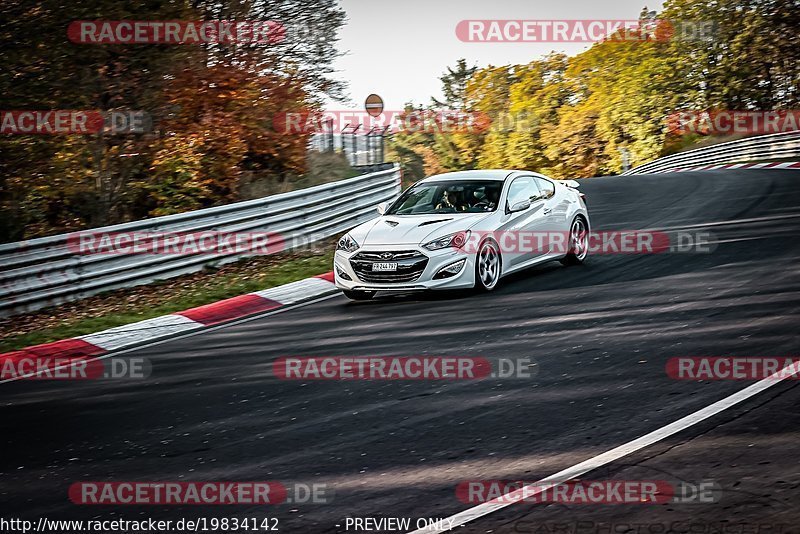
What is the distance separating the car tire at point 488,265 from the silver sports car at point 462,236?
0.04 feet

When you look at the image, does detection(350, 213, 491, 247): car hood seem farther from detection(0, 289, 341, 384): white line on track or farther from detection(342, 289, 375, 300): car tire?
detection(0, 289, 341, 384): white line on track

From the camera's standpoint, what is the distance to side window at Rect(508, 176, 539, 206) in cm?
1280

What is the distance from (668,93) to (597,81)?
643 inches

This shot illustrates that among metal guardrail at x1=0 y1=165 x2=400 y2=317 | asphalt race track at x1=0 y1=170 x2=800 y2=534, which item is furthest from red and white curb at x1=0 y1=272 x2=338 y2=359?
metal guardrail at x1=0 y1=165 x2=400 y2=317

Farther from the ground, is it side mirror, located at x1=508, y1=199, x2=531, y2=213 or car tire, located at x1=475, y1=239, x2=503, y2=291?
side mirror, located at x1=508, y1=199, x2=531, y2=213

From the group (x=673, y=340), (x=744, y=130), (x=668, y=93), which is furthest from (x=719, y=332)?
(x=668, y=93)

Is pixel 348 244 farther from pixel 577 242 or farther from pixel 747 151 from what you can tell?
pixel 747 151

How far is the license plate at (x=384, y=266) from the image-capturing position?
38.4 ft

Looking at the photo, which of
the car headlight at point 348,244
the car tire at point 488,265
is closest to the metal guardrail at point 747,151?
the car tire at point 488,265

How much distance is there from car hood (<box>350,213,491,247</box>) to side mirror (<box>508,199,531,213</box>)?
436mm

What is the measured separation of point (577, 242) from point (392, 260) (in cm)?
329

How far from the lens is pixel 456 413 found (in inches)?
274

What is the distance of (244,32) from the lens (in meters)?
20.9

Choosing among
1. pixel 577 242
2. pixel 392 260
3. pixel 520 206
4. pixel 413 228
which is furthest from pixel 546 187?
A: pixel 392 260
